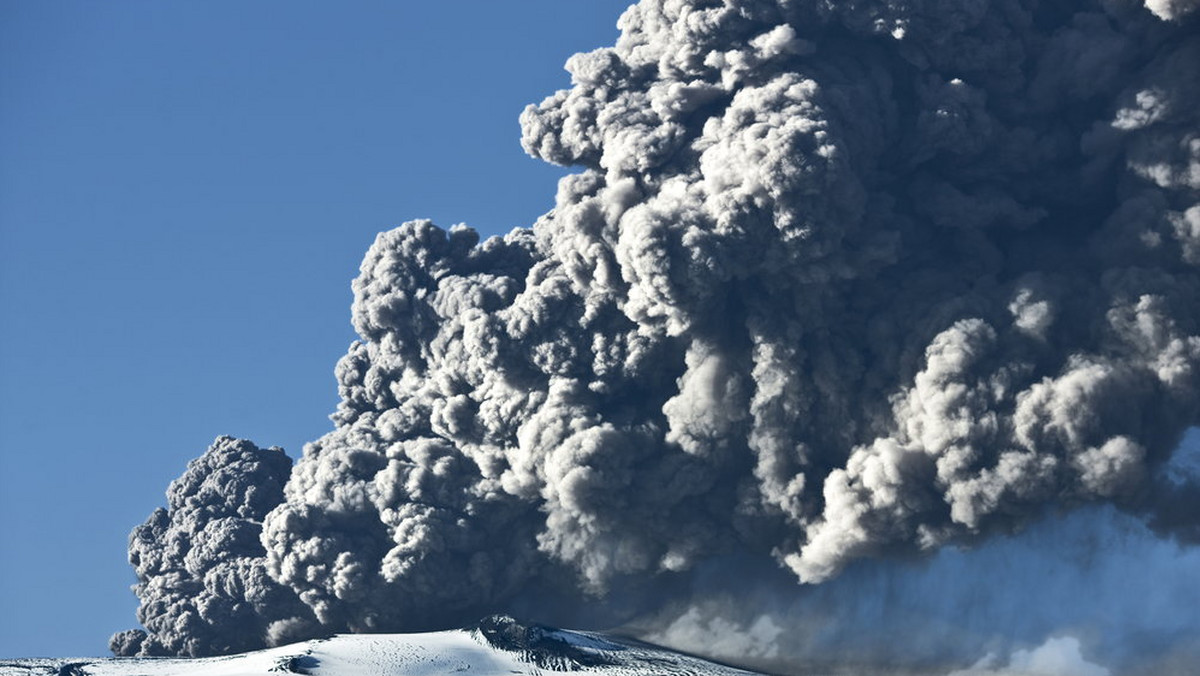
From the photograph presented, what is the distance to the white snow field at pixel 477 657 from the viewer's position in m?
73.6

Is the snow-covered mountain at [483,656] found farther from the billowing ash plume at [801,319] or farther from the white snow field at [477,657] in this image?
the billowing ash plume at [801,319]

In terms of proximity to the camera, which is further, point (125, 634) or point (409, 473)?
point (125, 634)

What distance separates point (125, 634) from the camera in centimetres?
8662

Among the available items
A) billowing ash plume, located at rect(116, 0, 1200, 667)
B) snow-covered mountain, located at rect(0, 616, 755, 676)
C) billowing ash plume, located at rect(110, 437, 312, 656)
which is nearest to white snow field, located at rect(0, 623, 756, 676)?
snow-covered mountain, located at rect(0, 616, 755, 676)

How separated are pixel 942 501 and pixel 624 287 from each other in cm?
1312

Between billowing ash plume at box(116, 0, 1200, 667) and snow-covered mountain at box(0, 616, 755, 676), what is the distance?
7.47 feet

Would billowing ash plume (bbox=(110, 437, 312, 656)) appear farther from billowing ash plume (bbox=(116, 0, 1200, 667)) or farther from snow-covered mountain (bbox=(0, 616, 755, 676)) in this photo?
snow-covered mountain (bbox=(0, 616, 755, 676))

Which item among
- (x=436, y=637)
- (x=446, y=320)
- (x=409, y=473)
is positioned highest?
(x=446, y=320)

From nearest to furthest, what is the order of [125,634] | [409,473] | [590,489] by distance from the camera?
[590,489] < [409,473] < [125,634]

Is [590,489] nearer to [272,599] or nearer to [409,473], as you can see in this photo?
[409,473]

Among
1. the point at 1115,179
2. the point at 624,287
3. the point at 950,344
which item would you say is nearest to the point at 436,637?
the point at 624,287

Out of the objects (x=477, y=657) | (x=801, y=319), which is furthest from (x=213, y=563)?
(x=801, y=319)

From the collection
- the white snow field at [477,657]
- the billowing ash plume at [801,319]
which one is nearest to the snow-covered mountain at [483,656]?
the white snow field at [477,657]

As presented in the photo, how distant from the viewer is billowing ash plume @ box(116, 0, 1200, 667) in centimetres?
6988
